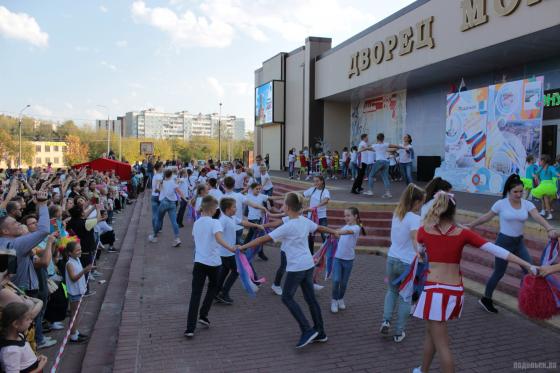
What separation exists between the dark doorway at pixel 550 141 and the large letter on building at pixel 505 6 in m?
4.44

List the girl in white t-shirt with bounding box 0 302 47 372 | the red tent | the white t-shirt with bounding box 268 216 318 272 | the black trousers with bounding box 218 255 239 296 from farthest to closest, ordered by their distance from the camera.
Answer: the red tent
the black trousers with bounding box 218 255 239 296
the white t-shirt with bounding box 268 216 318 272
the girl in white t-shirt with bounding box 0 302 47 372

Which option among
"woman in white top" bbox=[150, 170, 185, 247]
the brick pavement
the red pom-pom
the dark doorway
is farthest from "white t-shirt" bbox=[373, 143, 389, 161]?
the red pom-pom

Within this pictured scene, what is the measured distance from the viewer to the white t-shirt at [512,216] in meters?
5.59

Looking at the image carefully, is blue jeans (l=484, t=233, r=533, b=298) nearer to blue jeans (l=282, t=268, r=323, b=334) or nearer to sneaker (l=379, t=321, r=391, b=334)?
sneaker (l=379, t=321, r=391, b=334)

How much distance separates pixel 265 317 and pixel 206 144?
98.0 m

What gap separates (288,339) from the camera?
5.23 meters

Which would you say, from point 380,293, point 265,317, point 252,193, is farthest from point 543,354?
point 252,193

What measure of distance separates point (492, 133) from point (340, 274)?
349 inches

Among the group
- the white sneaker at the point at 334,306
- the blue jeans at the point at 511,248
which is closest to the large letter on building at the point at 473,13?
the blue jeans at the point at 511,248

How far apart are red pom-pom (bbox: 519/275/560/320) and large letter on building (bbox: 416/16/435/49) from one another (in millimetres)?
13176

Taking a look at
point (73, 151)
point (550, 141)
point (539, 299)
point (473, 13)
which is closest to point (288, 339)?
point (539, 299)

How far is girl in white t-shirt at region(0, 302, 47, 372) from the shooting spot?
322 centimetres

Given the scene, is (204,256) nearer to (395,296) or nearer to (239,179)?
(395,296)

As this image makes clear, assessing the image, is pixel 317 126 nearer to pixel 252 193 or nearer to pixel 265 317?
pixel 252 193
